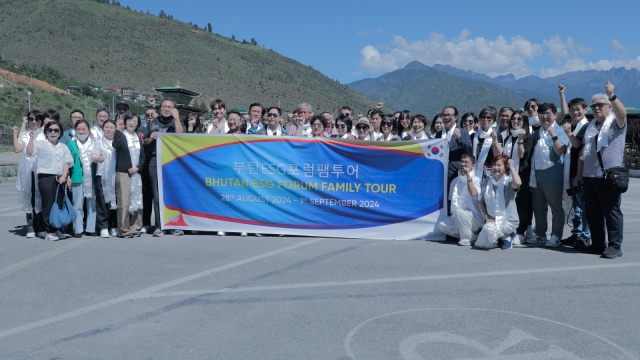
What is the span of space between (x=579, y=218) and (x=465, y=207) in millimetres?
1539

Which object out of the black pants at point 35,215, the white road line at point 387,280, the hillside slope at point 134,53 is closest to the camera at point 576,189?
the white road line at point 387,280

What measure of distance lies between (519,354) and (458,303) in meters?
1.13

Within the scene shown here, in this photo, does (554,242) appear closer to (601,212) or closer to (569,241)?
(569,241)

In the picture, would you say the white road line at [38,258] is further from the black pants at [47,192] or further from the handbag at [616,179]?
the handbag at [616,179]

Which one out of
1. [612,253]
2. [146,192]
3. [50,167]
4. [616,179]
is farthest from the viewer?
[146,192]

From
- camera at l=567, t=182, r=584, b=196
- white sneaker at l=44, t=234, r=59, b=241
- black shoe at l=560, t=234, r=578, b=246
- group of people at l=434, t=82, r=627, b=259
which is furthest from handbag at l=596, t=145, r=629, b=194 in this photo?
white sneaker at l=44, t=234, r=59, b=241

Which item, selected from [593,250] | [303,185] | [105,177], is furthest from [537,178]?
[105,177]

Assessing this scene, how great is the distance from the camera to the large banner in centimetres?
821

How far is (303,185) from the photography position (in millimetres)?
8430

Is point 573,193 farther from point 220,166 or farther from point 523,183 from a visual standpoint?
point 220,166

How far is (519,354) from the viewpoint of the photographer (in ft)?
Answer: 12.8

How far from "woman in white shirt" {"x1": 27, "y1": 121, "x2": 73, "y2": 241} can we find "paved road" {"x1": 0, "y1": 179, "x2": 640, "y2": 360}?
572mm

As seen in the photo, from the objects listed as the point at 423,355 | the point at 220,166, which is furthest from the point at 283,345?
the point at 220,166

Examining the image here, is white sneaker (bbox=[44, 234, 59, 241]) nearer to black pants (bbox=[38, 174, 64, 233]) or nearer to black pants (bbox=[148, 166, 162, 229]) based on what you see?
black pants (bbox=[38, 174, 64, 233])
